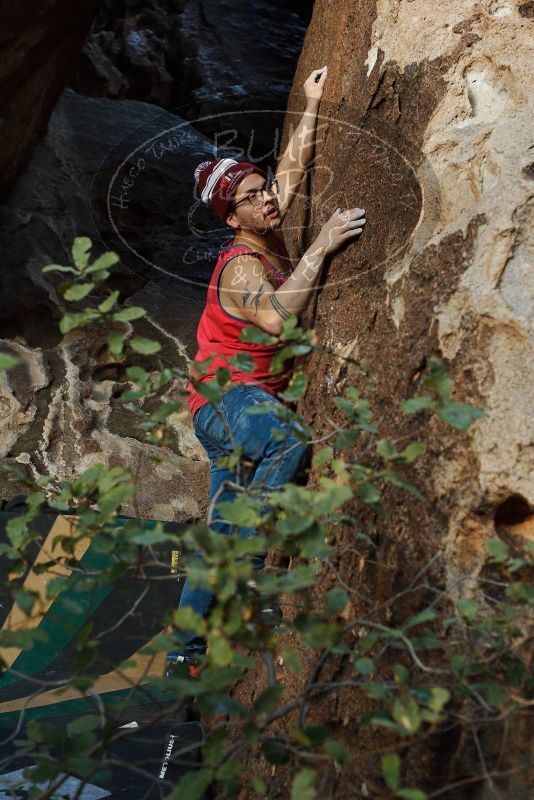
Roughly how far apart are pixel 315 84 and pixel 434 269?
0.98 metres

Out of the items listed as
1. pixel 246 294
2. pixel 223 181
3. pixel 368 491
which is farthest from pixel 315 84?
pixel 368 491

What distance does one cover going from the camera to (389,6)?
2779 millimetres

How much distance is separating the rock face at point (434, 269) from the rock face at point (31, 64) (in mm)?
1897

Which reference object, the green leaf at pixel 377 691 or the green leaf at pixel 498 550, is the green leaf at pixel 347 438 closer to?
the green leaf at pixel 498 550

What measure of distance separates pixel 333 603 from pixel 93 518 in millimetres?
483

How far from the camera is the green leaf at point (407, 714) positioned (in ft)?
5.29

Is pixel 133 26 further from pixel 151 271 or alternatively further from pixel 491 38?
pixel 491 38

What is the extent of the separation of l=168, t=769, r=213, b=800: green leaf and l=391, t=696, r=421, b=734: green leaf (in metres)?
0.33

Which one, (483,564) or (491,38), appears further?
(491,38)

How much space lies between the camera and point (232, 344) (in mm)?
3039

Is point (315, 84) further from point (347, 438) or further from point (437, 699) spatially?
point (437, 699)

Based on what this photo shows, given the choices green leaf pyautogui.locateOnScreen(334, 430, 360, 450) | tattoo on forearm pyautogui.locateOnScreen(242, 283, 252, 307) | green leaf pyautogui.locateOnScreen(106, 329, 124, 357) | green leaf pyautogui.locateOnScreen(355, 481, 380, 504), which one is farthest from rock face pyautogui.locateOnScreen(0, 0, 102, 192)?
green leaf pyautogui.locateOnScreen(355, 481, 380, 504)

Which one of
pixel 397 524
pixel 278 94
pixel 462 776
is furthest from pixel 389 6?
pixel 278 94

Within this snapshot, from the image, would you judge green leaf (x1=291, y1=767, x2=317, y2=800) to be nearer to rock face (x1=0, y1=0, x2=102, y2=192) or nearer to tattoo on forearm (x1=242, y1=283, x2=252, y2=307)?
tattoo on forearm (x1=242, y1=283, x2=252, y2=307)
